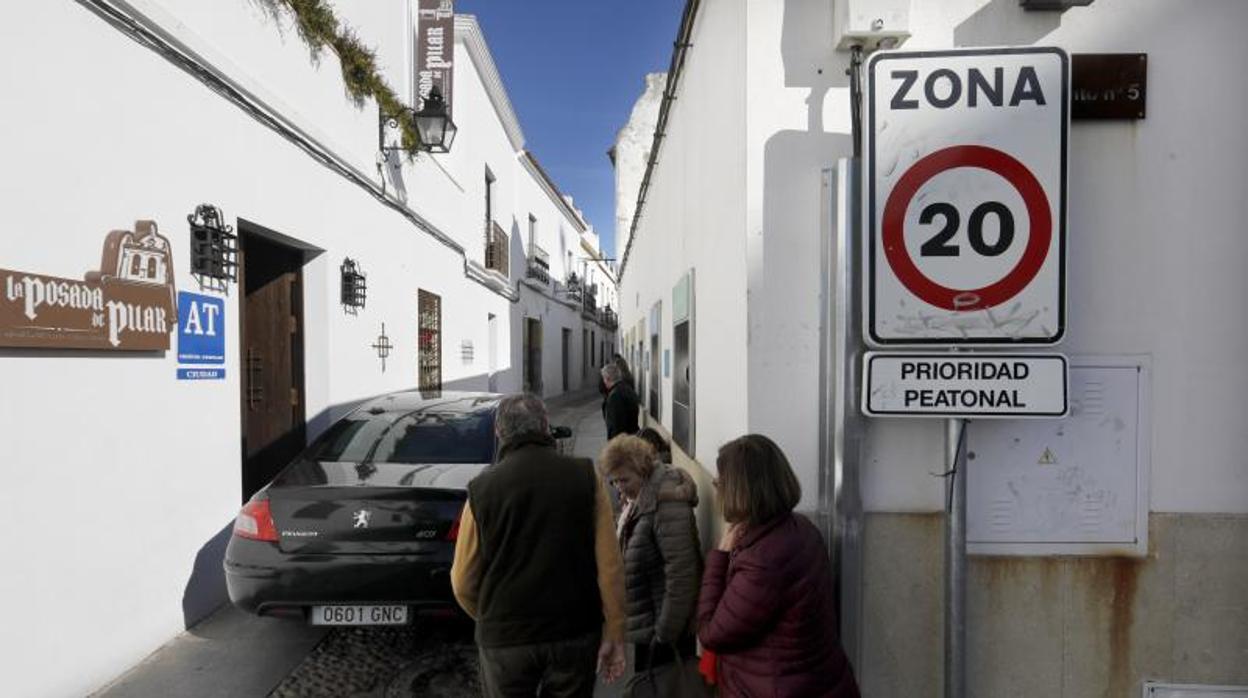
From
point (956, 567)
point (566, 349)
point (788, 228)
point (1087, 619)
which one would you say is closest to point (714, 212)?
point (788, 228)

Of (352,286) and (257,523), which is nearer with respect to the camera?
(257,523)

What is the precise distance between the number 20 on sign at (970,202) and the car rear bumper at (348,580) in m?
2.66

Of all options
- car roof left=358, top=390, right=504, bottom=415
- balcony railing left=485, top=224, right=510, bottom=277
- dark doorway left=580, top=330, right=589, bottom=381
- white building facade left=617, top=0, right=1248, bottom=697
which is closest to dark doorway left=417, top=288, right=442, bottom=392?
balcony railing left=485, top=224, right=510, bottom=277

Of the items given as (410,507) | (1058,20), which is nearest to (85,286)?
(410,507)

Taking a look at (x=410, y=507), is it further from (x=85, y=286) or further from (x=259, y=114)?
(x=259, y=114)

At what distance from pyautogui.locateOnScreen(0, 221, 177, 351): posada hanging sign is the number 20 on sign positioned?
3.82m

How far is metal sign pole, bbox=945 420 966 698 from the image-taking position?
89.6 inches

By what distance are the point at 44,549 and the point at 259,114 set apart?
3.64 metres

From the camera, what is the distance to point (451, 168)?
12078 mm

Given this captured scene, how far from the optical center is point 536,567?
211 centimetres

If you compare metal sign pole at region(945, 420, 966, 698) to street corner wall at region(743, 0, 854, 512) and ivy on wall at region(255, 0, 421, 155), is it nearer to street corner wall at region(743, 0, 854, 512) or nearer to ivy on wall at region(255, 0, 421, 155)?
street corner wall at region(743, 0, 854, 512)

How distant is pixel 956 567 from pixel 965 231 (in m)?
1.22

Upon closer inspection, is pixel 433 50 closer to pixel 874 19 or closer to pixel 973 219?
pixel 874 19

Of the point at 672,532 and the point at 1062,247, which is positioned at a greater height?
the point at 1062,247
